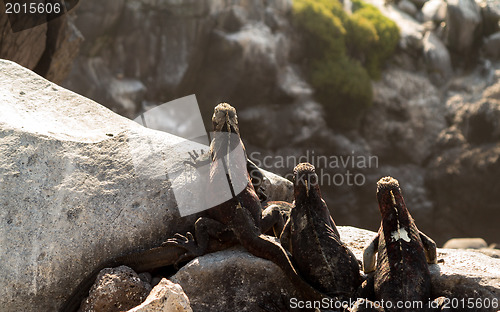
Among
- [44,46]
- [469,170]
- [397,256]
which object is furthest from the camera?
[469,170]

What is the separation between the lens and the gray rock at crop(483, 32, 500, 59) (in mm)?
20297

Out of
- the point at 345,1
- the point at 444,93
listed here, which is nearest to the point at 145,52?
the point at 345,1

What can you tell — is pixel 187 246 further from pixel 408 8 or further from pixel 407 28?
pixel 408 8

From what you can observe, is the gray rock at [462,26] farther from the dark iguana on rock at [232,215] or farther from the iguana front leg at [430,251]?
the iguana front leg at [430,251]

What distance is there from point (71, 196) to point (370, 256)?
2.84m

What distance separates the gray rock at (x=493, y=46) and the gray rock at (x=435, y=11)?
194cm

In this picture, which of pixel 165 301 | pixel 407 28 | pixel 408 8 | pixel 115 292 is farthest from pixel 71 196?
pixel 408 8

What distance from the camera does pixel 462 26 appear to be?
67.4ft

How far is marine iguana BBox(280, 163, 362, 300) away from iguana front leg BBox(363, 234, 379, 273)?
115 mm

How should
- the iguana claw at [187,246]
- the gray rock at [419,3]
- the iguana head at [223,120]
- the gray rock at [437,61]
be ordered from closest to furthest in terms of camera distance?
the iguana claw at [187,246] → the iguana head at [223,120] → the gray rock at [437,61] → the gray rock at [419,3]

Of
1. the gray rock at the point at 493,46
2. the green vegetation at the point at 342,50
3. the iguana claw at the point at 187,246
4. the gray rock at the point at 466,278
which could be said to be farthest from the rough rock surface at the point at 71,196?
the gray rock at the point at 493,46

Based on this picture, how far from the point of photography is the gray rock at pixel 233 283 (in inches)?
181

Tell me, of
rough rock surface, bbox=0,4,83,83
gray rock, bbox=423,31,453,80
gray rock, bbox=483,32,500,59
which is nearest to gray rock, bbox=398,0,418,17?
gray rock, bbox=423,31,453,80

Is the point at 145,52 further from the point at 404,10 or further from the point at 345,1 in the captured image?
the point at 404,10
